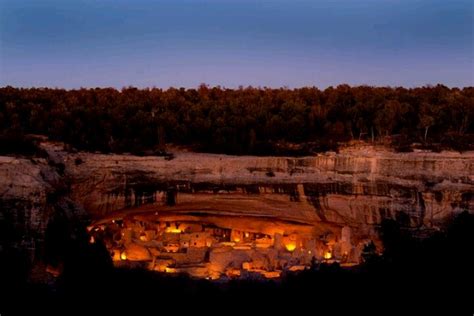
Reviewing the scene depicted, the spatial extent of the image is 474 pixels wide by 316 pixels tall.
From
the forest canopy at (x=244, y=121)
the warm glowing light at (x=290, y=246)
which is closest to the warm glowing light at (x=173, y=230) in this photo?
the forest canopy at (x=244, y=121)

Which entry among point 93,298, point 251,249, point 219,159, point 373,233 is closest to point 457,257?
point 373,233

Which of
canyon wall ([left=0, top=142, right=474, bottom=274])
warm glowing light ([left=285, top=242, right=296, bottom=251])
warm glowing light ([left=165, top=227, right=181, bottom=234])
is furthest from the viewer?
warm glowing light ([left=165, top=227, right=181, bottom=234])

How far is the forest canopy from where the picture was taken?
2128 centimetres

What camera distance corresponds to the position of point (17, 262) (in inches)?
687

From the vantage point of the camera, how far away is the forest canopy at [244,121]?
21281mm

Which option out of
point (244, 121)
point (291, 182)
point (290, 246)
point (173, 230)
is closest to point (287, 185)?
point (291, 182)

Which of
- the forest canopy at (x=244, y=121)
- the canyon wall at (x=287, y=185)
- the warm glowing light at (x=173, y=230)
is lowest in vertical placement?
the warm glowing light at (x=173, y=230)

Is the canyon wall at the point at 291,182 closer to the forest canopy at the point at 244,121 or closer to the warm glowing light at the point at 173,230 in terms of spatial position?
the forest canopy at the point at 244,121

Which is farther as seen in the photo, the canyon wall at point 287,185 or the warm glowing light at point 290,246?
the warm glowing light at point 290,246

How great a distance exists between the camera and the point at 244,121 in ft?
75.0

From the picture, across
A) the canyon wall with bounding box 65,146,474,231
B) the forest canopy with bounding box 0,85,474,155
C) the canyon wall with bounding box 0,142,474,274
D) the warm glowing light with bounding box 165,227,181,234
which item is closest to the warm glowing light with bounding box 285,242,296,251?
the canyon wall with bounding box 0,142,474,274

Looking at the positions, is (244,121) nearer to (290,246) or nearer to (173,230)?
(173,230)

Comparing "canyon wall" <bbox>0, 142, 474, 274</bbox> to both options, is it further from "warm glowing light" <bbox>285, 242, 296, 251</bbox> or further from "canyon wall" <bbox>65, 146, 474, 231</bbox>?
"warm glowing light" <bbox>285, 242, 296, 251</bbox>

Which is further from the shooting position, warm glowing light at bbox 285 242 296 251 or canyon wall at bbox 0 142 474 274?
warm glowing light at bbox 285 242 296 251
